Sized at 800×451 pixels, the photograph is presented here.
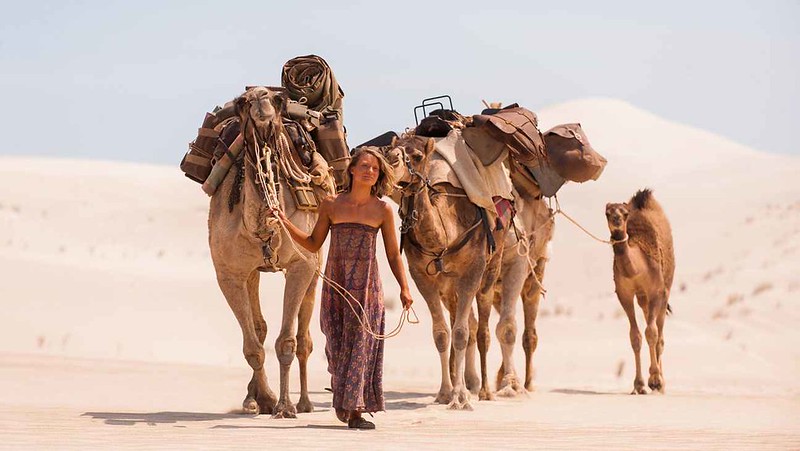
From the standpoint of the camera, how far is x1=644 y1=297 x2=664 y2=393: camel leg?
55.2ft

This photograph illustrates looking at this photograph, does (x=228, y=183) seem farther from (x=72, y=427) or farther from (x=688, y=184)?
(x=688, y=184)

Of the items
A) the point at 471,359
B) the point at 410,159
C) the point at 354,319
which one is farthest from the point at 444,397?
the point at 354,319

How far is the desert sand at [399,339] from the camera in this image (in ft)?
35.1

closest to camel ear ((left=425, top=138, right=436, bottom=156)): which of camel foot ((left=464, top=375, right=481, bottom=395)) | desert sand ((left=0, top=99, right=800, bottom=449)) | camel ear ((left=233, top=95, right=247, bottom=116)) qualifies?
desert sand ((left=0, top=99, right=800, bottom=449))

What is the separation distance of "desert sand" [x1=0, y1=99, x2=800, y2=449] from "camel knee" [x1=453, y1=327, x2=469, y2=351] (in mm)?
624

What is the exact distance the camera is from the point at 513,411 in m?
13.1

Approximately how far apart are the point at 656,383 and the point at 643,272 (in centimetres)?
134

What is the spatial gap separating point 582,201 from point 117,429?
4729 cm

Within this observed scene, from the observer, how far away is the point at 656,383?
55.2 feet

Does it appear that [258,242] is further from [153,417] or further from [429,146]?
[429,146]

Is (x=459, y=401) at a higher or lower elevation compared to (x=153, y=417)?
higher

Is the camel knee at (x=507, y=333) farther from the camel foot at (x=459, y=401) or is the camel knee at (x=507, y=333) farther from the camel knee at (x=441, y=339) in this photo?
the camel foot at (x=459, y=401)

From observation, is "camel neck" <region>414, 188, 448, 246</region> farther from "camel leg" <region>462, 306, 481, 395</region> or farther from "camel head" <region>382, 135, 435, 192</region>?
"camel leg" <region>462, 306, 481, 395</region>

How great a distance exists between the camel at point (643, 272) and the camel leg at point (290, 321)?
5.97 metres
